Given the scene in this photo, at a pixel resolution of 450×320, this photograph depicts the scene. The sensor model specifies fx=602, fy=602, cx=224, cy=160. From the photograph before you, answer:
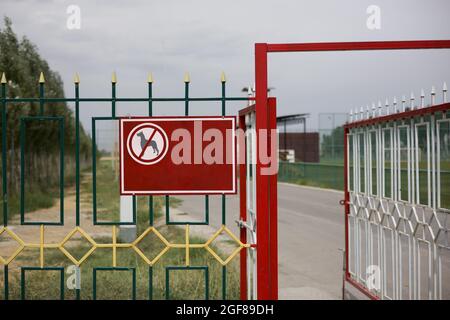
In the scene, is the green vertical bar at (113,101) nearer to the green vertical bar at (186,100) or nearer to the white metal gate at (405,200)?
the green vertical bar at (186,100)

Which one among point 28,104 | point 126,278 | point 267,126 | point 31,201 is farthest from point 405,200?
point 31,201

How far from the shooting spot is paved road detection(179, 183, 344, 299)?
7.98m

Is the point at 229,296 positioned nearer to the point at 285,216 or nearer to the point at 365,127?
the point at 365,127

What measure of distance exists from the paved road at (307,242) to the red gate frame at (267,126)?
306cm

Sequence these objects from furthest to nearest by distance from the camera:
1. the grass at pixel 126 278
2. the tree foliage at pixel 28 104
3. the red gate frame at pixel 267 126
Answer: the tree foliage at pixel 28 104, the grass at pixel 126 278, the red gate frame at pixel 267 126

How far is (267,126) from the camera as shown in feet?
14.7

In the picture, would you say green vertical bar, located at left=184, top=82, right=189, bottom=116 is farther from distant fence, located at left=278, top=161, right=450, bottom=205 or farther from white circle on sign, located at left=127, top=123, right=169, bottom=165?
distant fence, located at left=278, top=161, right=450, bottom=205

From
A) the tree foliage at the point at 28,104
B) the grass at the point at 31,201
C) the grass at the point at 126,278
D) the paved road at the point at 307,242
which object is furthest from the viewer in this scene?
the grass at the point at 31,201

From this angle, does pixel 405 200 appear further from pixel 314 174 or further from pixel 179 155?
pixel 314 174

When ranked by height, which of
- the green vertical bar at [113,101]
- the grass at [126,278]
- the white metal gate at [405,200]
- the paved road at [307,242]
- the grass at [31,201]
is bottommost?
the paved road at [307,242]

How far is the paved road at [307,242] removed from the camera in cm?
798

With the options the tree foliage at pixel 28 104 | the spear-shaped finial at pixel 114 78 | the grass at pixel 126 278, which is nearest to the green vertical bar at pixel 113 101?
the spear-shaped finial at pixel 114 78

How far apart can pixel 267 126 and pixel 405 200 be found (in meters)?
2.16
